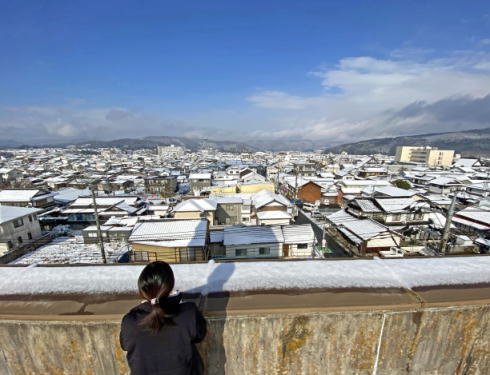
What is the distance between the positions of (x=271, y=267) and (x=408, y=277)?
1263 mm

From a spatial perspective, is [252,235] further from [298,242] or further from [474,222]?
[474,222]

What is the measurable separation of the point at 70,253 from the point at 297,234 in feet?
52.5

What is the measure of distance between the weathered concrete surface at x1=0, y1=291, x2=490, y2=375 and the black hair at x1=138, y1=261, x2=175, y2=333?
417mm

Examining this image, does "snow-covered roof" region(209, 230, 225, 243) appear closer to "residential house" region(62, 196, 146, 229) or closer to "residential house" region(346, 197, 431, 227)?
"residential house" region(62, 196, 146, 229)

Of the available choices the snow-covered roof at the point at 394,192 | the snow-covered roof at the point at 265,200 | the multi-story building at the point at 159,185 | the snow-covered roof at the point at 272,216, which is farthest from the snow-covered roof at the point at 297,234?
the multi-story building at the point at 159,185

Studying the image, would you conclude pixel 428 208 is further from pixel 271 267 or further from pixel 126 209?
pixel 126 209

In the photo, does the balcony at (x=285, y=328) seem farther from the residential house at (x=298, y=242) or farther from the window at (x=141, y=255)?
the residential house at (x=298, y=242)

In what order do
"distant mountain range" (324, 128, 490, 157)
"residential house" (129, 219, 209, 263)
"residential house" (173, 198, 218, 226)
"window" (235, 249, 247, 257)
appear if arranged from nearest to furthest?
"residential house" (129, 219, 209, 263)
"window" (235, 249, 247, 257)
"residential house" (173, 198, 218, 226)
"distant mountain range" (324, 128, 490, 157)

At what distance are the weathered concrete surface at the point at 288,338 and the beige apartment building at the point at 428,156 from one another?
93515mm

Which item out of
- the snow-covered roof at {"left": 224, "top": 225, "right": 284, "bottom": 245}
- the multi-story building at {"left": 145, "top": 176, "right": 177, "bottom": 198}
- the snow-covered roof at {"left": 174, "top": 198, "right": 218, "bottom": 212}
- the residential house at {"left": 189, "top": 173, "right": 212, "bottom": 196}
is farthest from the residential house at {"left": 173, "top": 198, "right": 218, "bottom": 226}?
the multi-story building at {"left": 145, "top": 176, "right": 177, "bottom": 198}

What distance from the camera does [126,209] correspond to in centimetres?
2088

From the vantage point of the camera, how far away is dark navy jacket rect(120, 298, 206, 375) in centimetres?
116

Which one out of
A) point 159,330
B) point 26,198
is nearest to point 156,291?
point 159,330

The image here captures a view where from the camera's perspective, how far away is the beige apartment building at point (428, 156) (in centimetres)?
7139
